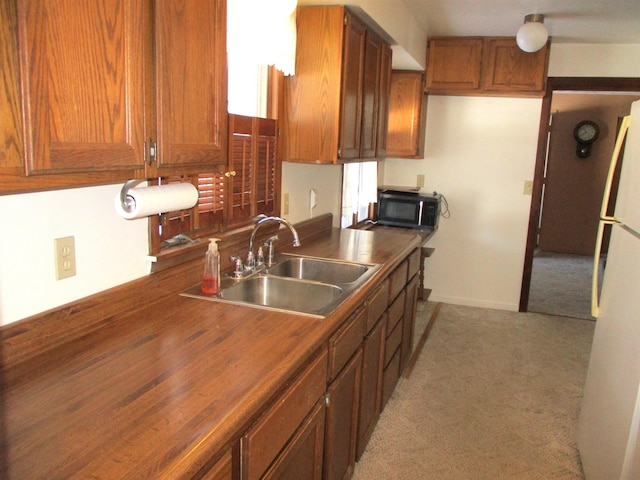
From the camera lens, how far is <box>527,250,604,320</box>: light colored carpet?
15.9 feet

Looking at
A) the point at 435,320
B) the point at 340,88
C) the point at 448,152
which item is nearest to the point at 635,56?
the point at 448,152

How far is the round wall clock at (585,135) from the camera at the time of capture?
6.98m

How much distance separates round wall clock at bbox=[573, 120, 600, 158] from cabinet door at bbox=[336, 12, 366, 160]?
5375mm

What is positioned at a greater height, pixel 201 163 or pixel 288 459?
pixel 201 163

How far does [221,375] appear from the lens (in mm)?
1271

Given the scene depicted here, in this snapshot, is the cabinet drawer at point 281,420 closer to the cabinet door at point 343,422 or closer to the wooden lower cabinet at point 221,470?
the wooden lower cabinet at point 221,470

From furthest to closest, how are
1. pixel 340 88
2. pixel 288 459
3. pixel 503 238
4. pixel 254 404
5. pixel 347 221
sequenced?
pixel 503 238
pixel 347 221
pixel 340 88
pixel 288 459
pixel 254 404

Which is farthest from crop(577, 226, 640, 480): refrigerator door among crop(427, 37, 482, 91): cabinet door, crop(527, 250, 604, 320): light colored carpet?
crop(527, 250, 604, 320): light colored carpet

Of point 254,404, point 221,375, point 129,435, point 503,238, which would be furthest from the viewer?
point 503,238

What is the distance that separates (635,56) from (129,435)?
4.67m

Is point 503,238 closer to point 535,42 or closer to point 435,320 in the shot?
point 435,320

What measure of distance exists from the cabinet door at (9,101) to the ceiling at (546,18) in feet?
9.36

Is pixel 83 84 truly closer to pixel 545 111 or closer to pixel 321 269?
pixel 321 269

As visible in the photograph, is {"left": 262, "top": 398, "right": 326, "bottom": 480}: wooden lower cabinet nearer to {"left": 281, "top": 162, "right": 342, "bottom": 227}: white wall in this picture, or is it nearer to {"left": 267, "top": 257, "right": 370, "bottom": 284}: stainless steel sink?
{"left": 267, "top": 257, "right": 370, "bottom": 284}: stainless steel sink
